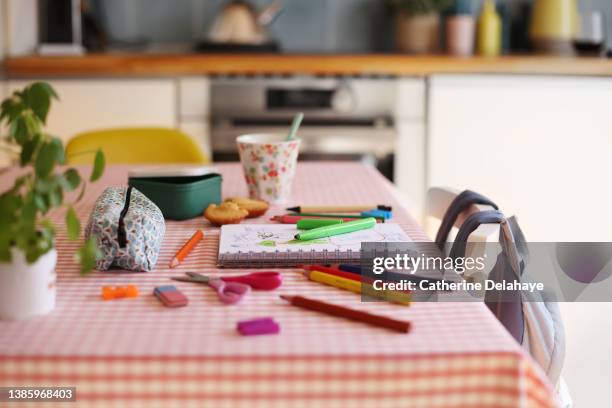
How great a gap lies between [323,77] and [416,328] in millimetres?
2264

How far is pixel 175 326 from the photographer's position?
765 millimetres

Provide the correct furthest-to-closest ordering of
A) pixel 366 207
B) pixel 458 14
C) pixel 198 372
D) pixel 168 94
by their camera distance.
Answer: pixel 458 14 < pixel 168 94 < pixel 366 207 < pixel 198 372

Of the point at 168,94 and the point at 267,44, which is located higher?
the point at 267,44

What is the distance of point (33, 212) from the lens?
699mm

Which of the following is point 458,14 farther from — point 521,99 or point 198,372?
point 198,372

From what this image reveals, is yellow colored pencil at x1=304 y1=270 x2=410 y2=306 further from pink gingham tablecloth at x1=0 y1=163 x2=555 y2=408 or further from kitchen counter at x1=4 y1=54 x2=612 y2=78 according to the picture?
kitchen counter at x1=4 y1=54 x2=612 y2=78

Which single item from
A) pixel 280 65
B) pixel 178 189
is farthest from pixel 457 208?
pixel 280 65

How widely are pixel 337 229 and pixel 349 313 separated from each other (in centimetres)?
28

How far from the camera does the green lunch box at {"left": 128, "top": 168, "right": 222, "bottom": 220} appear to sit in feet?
3.93

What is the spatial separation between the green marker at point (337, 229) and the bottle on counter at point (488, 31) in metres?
2.28

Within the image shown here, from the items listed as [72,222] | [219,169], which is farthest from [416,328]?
[219,169]

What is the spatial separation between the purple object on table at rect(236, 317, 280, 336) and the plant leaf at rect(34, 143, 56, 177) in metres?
0.21

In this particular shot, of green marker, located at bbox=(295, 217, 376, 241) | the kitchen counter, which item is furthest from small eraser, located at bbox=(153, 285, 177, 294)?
the kitchen counter

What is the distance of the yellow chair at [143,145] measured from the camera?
2006 millimetres
